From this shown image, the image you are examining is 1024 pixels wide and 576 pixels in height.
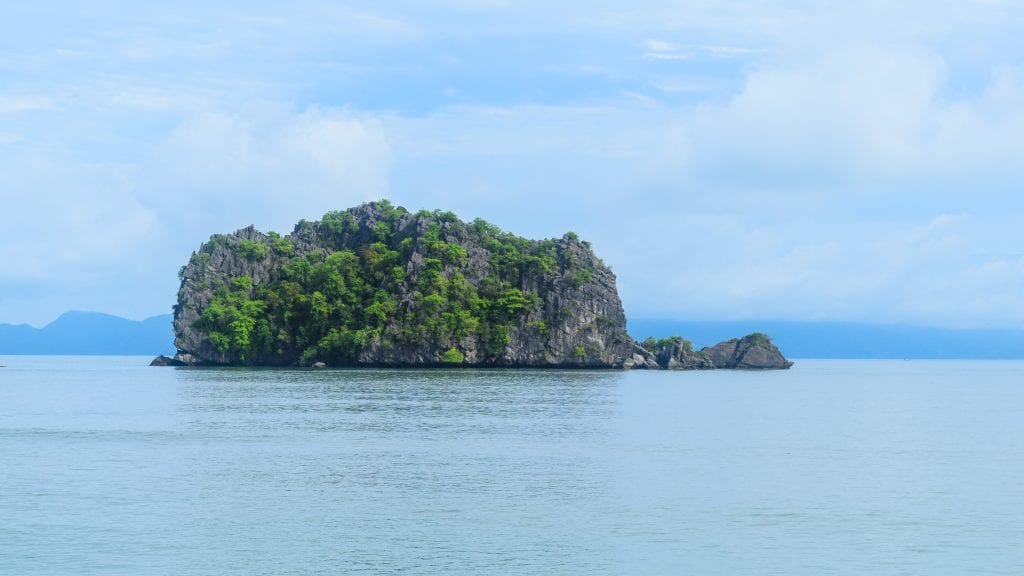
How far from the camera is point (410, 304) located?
129m

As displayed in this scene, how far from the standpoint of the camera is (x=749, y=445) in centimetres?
4703

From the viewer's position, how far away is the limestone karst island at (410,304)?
424ft

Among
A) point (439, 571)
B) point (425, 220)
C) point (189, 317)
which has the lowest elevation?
point (439, 571)

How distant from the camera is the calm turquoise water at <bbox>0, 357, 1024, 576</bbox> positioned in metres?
24.8

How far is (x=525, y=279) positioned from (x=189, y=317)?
4019 centimetres

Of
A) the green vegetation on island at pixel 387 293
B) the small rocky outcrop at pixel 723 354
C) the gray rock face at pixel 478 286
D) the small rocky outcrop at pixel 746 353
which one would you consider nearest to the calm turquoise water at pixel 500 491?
the green vegetation on island at pixel 387 293

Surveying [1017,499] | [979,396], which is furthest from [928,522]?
[979,396]

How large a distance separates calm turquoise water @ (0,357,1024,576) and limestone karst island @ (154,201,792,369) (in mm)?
63495

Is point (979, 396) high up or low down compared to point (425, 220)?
down

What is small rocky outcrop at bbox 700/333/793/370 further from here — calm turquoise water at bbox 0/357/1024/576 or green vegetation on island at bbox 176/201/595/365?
calm turquoise water at bbox 0/357/1024/576

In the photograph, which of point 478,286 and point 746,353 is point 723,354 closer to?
point 746,353

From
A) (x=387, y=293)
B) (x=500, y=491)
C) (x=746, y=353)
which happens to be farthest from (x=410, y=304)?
(x=500, y=491)

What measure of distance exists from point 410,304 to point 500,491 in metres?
96.7

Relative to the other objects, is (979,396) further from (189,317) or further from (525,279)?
(189,317)
